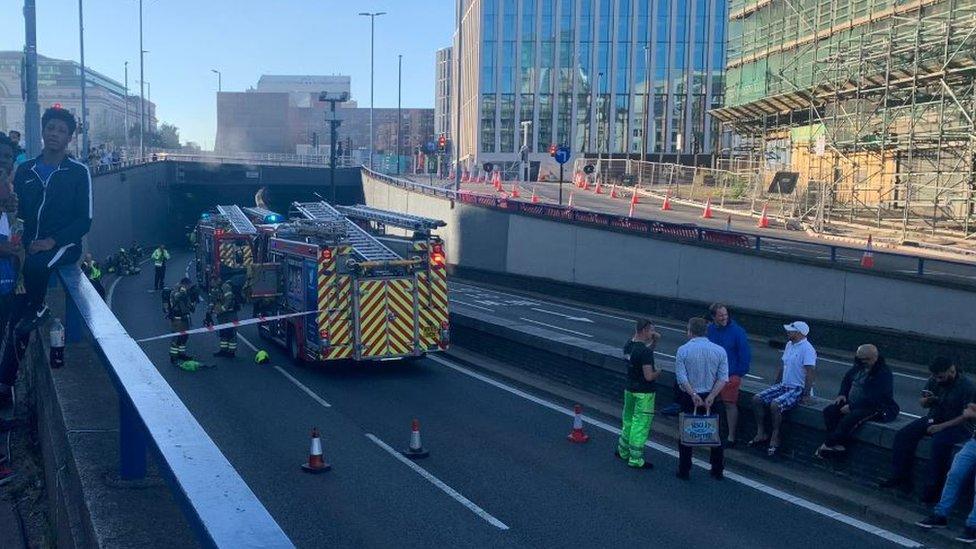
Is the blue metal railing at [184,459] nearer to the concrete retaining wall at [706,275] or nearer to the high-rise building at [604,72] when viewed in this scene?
the concrete retaining wall at [706,275]

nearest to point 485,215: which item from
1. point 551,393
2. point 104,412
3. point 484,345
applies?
point 484,345

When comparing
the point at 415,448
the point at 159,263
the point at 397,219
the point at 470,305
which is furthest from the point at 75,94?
the point at 415,448

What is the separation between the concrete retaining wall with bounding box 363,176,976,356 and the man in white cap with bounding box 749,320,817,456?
9874mm

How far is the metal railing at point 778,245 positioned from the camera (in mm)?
20969

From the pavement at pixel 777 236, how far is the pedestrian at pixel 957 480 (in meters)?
12.7

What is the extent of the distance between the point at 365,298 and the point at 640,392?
864cm

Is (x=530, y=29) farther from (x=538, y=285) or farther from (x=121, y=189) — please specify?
(x=538, y=285)

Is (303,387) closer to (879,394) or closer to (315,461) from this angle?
(315,461)

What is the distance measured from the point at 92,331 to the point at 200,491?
9.46 feet

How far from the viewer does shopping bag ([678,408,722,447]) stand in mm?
10906

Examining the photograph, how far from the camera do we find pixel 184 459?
321cm

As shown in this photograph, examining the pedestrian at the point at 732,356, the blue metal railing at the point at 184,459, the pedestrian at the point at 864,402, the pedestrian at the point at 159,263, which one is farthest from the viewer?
the pedestrian at the point at 159,263

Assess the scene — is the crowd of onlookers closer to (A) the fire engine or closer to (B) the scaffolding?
(A) the fire engine

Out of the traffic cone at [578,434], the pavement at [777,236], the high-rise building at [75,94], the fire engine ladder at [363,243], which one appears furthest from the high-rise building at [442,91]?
the traffic cone at [578,434]
